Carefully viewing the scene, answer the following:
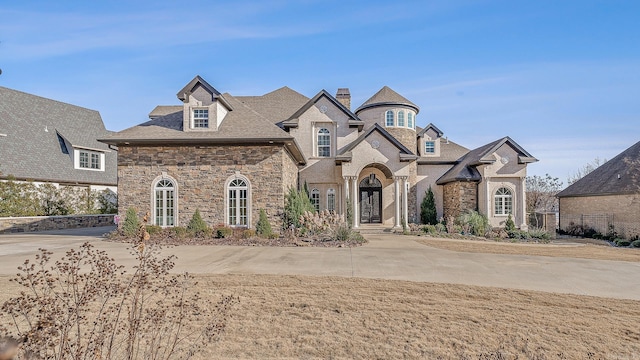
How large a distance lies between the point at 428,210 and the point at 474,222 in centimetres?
350

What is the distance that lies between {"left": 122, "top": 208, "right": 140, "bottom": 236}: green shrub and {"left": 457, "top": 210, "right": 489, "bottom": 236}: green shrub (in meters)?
17.2

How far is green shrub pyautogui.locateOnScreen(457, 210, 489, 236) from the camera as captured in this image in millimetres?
20359

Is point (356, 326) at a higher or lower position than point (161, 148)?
lower

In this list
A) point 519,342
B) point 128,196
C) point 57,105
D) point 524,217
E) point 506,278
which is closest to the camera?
point 519,342

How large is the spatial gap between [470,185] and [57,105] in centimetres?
3251

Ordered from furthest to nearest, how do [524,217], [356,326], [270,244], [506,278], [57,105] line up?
1. [57,105]
2. [524,217]
3. [270,244]
4. [506,278]
5. [356,326]

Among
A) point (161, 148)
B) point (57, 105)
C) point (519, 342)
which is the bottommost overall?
point (519, 342)

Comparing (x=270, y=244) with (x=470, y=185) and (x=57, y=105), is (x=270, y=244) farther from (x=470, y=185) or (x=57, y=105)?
(x=57, y=105)

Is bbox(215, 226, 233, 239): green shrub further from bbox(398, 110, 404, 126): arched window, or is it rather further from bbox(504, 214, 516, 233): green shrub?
bbox(504, 214, 516, 233): green shrub

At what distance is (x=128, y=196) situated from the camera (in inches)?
662

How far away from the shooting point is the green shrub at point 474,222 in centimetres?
2036

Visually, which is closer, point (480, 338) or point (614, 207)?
point (480, 338)

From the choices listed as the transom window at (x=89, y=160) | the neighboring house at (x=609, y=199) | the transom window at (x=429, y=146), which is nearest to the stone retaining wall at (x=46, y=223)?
the transom window at (x=89, y=160)

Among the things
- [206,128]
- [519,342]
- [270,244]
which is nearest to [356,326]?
[519,342]
